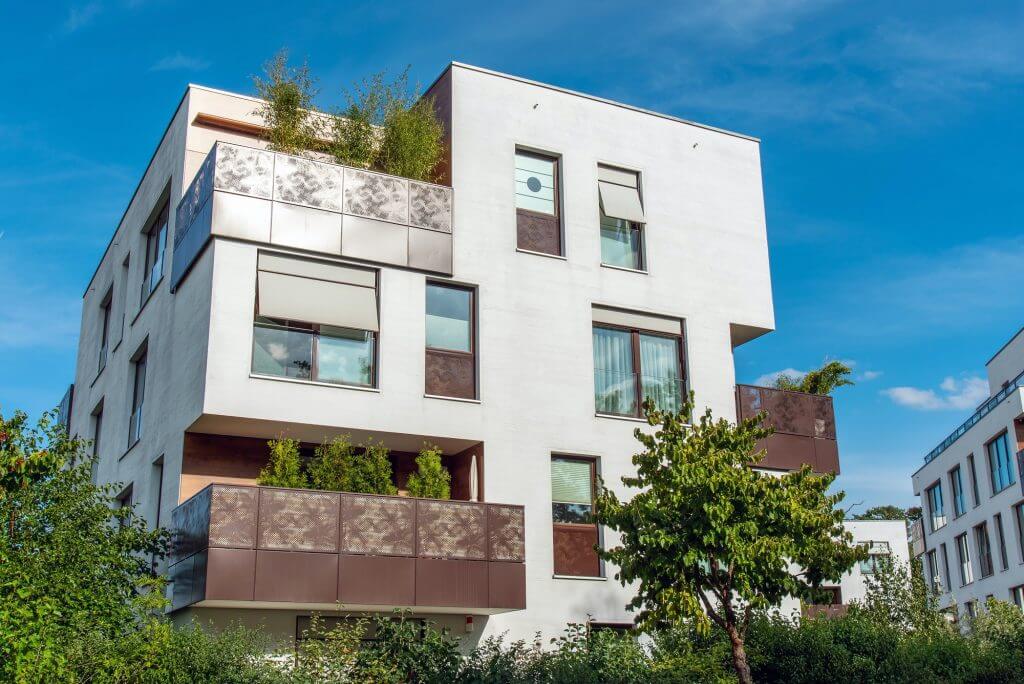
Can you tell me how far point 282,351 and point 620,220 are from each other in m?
8.05

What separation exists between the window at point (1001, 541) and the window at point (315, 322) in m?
38.1

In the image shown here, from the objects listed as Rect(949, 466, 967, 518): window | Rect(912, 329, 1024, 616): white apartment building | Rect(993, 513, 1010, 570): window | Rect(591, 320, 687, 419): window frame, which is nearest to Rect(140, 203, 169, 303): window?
Rect(591, 320, 687, 419): window frame

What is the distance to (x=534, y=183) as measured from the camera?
23.3m

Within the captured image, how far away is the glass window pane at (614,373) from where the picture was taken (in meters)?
22.5

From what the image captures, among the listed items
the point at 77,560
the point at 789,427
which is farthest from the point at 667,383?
the point at 77,560

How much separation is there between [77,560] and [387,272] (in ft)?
23.5

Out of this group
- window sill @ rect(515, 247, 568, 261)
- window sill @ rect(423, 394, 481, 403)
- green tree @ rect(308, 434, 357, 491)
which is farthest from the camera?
window sill @ rect(515, 247, 568, 261)

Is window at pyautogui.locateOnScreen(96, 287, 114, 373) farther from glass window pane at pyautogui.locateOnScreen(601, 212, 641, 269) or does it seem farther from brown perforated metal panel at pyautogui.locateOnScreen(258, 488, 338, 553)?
glass window pane at pyautogui.locateOnScreen(601, 212, 641, 269)

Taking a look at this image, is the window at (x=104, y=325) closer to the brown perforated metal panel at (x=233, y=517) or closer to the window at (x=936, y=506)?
the brown perforated metal panel at (x=233, y=517)

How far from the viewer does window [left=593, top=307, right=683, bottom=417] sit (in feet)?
74.3

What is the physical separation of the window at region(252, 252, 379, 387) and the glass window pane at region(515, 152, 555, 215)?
13.5 feet

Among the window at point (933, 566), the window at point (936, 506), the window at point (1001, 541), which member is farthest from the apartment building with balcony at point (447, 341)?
the window at point (933, 566)

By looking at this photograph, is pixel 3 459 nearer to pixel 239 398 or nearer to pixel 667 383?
pixel 239 398

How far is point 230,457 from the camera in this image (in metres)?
20.4
